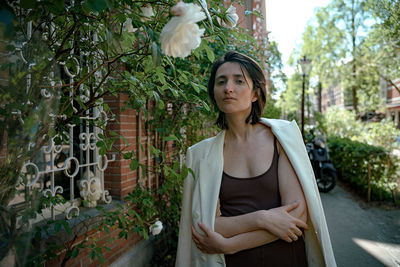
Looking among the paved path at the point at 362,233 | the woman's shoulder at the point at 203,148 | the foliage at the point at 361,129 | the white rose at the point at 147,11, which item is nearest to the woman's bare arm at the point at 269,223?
the woman's shoulder at the point at 203,148

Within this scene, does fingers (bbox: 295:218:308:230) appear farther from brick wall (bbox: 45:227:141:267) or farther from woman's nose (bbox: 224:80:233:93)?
brick wall (bbox: 45:227:141:267)

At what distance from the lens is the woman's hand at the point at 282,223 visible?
144 cm

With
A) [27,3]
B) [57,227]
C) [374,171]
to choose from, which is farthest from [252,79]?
[374,171]

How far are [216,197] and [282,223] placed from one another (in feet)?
1.24

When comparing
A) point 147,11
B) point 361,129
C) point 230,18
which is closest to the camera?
point 147,11

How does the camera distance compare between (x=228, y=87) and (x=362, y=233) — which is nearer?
(x=228, y=87)

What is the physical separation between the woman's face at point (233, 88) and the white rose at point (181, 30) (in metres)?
0.74

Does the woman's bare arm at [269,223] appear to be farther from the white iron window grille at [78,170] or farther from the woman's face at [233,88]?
the white iron window grille at [78,170]

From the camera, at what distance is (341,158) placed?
8.28 metres

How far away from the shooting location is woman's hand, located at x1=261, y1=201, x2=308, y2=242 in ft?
4.71

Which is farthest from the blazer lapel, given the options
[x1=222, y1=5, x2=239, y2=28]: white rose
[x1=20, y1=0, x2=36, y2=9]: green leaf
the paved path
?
the paved path

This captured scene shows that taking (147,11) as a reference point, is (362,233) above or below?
below

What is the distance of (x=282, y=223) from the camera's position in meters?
1.44

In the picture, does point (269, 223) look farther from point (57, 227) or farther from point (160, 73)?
point (57, 227)
